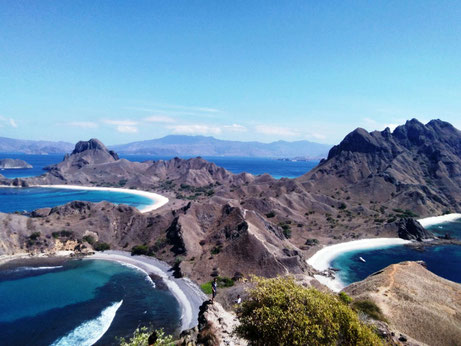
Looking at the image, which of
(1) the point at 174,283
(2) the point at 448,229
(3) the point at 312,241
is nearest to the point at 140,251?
(1) the point at 174,283

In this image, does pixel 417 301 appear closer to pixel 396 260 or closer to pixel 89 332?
pixel 396 260

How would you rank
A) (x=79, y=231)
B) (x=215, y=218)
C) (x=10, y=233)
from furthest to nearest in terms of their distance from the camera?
(x=215, y=218) < (x=79, y=231) < (x=10, y=233)

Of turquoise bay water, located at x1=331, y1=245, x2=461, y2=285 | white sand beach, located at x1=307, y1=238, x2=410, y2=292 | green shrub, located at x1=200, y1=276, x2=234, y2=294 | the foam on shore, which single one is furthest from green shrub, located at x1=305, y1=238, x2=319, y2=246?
the foam on shore

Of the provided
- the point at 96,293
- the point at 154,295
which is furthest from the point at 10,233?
the point at 154,295

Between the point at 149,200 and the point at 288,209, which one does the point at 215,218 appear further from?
the point at 149,200

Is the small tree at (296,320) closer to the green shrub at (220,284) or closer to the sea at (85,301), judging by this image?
the sea at (85,301)

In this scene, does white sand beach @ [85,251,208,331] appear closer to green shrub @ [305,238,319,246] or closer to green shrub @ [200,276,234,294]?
green shrub @ [200,276,234,294]
